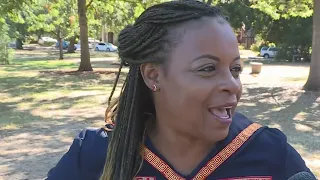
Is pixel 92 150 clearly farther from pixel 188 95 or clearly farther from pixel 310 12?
pixel 310 12

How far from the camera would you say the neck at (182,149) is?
4.77 ft

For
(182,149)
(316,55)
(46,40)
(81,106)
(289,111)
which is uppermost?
(182,149)

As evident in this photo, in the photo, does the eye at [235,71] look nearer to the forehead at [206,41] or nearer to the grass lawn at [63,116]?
the forehead at [206,41]

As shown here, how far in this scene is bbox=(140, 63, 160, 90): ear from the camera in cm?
146

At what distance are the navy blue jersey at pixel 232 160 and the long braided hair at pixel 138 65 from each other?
0.17 ft

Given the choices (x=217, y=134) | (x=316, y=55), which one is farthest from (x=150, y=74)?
(x=316, y=55)

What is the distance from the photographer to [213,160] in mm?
1429

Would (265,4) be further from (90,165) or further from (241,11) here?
(241,11)

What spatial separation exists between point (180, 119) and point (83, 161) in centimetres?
38

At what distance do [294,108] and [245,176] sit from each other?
31.6 ft

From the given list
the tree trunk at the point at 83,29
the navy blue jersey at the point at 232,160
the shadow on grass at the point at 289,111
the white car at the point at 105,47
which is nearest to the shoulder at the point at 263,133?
the navy blue jersey at the point at 232,160

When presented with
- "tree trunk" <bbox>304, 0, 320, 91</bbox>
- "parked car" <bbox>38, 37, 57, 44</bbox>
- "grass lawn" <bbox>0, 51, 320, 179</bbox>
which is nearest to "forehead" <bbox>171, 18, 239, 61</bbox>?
"grass lawn" <bbox>0, 51, 320, 179</bbox>

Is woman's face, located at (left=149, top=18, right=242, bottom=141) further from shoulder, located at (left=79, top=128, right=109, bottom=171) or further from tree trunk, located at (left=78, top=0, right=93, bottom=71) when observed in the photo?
tree trunk, located at (left=78, top=0, right=93, bottom=71)

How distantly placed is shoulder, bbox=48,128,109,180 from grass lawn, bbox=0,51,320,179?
4.21 m
